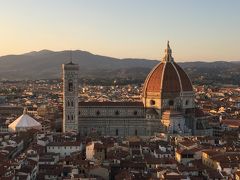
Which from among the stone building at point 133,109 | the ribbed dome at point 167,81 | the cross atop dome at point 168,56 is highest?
the cross atop dome at point 168,56

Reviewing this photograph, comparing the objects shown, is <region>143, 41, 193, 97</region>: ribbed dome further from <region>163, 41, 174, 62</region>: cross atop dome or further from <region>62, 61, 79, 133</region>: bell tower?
<region>62, 61, 79, 133</region>: bell tower

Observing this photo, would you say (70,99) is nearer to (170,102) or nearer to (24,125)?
(24,125)

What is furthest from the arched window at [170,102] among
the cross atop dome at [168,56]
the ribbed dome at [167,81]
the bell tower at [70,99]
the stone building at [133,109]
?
the bell tower at [70,99]

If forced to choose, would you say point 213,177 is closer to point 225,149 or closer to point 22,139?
point 225,149

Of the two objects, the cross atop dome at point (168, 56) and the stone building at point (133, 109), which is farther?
the cross atop dome at point (168, 56)

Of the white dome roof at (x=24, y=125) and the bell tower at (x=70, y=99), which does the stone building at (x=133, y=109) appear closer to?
the bell tower at (x=70, y=99)

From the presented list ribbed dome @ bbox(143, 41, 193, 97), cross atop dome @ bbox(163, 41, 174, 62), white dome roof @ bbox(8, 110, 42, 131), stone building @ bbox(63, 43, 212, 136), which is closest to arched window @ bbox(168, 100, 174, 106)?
stone building @ bbox(63, 43, 212, 136)

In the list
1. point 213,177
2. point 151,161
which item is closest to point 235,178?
point 213,177

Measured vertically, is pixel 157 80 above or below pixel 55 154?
above
